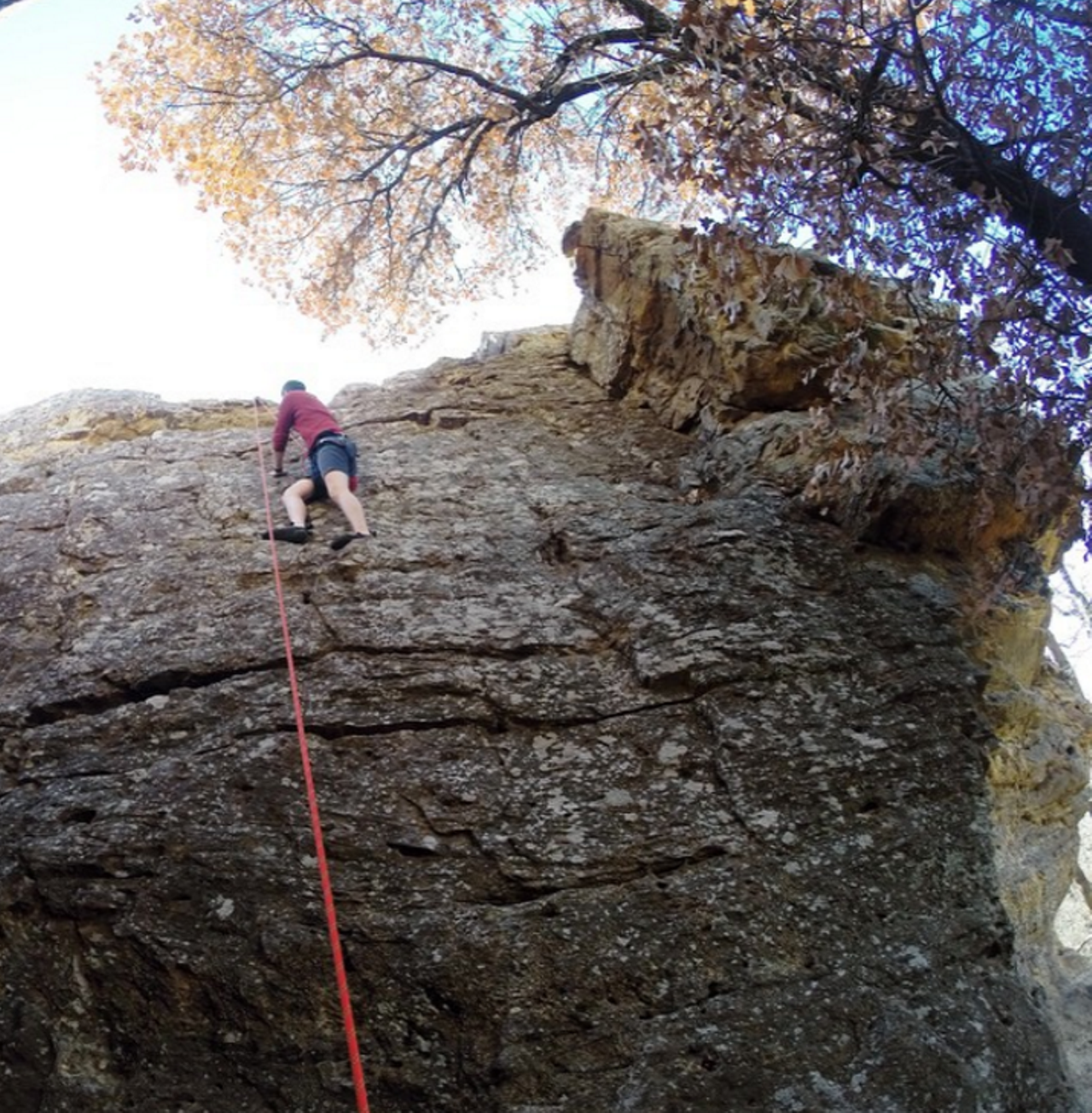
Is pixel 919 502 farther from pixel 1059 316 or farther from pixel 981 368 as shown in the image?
pixel 1059 316

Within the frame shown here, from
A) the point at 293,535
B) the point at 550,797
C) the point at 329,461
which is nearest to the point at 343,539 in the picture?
the point at 293,535

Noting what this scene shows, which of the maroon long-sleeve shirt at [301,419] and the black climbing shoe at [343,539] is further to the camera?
the maroon long-sleeve shirt at [301,419]

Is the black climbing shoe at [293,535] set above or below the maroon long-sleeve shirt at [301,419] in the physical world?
below

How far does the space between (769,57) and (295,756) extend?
4757mm

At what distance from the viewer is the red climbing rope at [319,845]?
3441 millimetres

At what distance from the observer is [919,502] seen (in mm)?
6500

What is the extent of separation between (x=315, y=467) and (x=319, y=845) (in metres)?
4.01

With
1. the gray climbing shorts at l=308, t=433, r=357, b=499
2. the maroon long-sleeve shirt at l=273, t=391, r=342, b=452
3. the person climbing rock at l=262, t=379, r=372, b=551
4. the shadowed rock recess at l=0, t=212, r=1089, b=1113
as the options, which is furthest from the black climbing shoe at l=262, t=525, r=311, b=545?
the maroon long-sleeve shirt at l=273, t=391, r=342, b=452

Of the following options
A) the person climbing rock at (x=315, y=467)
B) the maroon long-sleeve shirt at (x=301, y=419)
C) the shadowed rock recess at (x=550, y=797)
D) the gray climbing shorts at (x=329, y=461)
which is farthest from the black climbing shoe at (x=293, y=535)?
the maroon long-sleeve shirt at (x=301, y=419)

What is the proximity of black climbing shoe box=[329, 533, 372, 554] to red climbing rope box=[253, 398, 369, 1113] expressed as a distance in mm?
381

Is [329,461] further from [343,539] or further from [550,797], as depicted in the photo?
[550,797]

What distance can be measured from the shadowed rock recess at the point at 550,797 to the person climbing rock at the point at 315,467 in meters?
0.18

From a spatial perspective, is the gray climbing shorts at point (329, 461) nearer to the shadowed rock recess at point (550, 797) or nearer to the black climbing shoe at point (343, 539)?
the shadowed rock recess at point (550, 797)

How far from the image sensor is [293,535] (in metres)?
7.05
